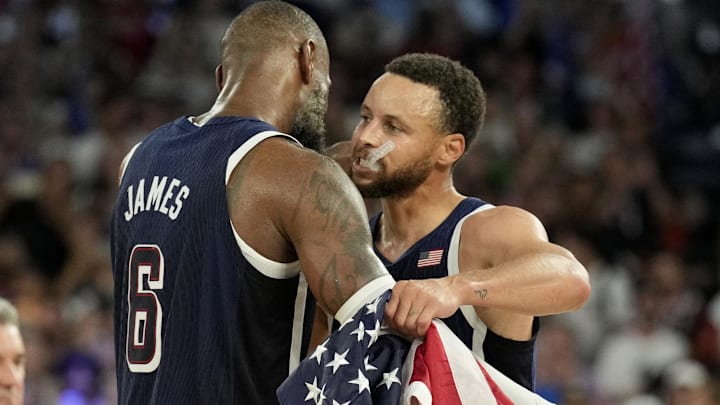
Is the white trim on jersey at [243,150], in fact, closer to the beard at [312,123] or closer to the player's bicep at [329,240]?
the player's bicep at [329,240]

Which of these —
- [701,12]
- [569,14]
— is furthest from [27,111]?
[701,12]

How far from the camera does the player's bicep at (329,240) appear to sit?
329cm

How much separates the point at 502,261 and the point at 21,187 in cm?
701

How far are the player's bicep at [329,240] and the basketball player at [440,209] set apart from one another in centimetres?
42

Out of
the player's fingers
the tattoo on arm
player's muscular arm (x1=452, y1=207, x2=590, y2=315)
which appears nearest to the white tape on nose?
player's muscular arm (x1=452, y1=207, x2=590, y2=315)

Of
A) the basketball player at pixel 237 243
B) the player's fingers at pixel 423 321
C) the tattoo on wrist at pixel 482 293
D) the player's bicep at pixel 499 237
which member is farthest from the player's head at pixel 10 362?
the tattoo on wrist at pixel 482 293

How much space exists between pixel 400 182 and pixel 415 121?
21cm

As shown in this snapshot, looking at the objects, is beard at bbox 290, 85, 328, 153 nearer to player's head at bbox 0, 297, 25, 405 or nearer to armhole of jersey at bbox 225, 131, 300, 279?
armhole of jersey at bbox 225, 131, 300, 279

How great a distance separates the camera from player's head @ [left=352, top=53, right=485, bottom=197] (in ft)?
13.4

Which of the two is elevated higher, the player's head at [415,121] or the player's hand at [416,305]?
the player's head at [415,121]

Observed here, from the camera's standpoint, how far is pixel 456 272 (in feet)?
13.0

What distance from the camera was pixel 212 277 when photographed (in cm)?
346

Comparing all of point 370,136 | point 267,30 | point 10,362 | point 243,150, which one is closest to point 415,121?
point 370,136

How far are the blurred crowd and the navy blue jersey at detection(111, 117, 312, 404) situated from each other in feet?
14.9
